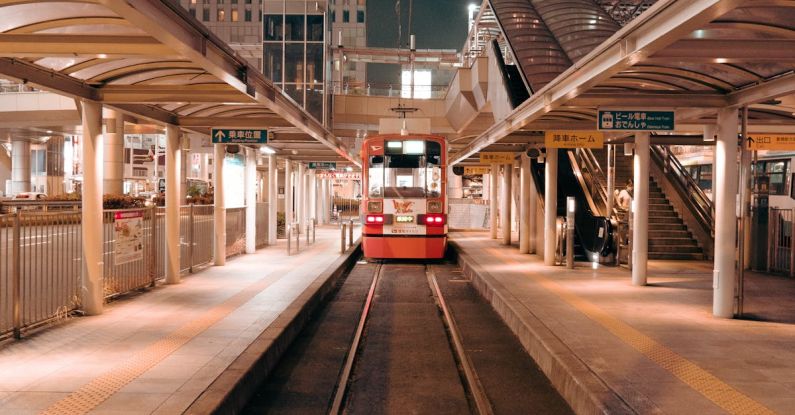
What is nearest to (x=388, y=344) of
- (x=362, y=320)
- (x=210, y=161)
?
(x=362, y=320)

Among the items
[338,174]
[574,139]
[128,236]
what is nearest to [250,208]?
[128,236]

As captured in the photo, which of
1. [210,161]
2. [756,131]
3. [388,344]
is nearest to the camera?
[388,344]

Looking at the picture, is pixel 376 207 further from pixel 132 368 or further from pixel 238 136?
pixel 132 368

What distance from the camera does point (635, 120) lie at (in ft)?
35.5

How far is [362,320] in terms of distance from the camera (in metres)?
10.8

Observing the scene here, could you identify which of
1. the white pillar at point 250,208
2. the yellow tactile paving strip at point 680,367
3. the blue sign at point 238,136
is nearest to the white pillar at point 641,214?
the yellow tactile paving strip at point 680,367

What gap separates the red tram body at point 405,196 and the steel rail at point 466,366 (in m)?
4.87

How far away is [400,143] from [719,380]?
12849mm

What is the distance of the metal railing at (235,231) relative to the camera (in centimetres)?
1773

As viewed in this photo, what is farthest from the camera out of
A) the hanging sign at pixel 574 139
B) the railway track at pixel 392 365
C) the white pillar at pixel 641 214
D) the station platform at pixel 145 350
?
the hanging sign at pixel 574 139

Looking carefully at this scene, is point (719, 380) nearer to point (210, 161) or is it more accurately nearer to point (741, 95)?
point (741, 95)

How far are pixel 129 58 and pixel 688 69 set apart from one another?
6917 mm

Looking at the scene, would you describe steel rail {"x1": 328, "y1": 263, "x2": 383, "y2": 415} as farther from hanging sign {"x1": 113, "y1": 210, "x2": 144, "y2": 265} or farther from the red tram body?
the red tram body

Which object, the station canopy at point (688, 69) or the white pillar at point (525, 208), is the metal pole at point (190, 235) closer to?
the station canopy at point (688, 69)
